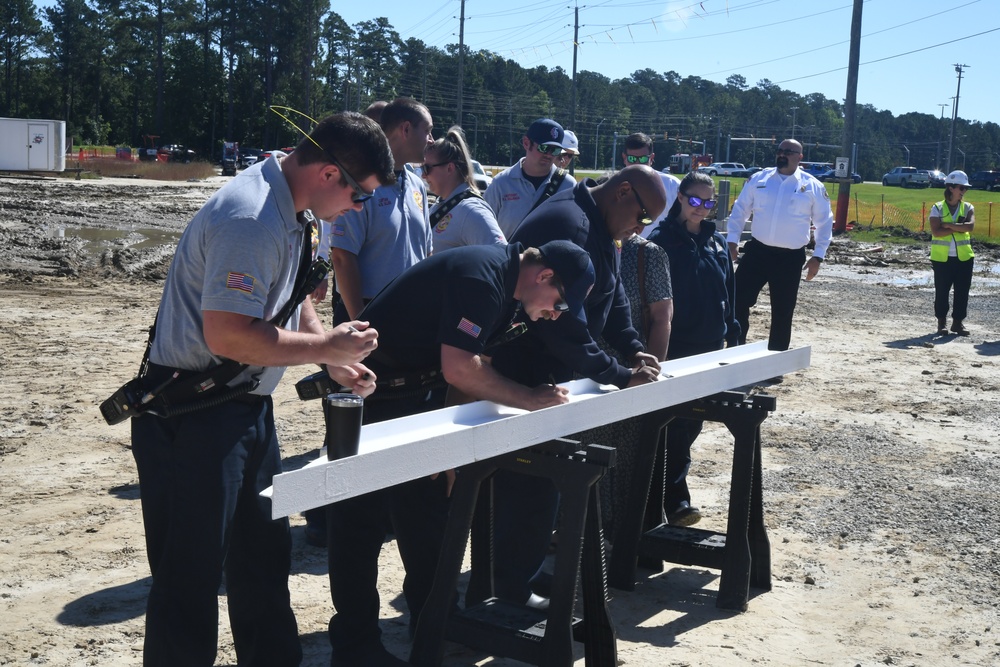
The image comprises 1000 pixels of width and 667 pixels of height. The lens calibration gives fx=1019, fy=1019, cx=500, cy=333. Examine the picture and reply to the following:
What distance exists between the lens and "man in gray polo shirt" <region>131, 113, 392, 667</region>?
2.90m

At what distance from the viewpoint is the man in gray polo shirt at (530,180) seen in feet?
21.6

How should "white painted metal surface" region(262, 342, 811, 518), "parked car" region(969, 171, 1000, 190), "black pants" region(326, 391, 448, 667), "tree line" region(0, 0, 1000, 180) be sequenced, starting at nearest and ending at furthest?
"white painted metal surface" region(262, 342, 811, 518), "black pants" region(326, 391, 448, 667), "parked car" region(969, 171, 1000, 190), "tree line" region(0, 0, 1000, 180)

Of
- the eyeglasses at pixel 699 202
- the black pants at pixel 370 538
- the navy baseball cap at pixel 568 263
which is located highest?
the eyeglasses at pixel 699 202

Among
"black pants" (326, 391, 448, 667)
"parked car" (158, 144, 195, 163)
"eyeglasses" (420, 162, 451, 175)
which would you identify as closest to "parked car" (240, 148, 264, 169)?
"parked car" (158, 144, 195, 163)

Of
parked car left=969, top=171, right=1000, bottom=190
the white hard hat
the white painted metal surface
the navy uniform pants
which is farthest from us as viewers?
parked car left=969, top=171, right=1000, bottom=190

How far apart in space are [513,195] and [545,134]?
0.45 metres

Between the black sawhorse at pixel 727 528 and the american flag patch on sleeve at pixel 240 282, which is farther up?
the american flag patch on sleeve at pixel 240 282

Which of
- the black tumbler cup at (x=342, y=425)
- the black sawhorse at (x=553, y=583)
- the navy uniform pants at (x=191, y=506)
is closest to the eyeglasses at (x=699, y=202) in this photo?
the black sawhorse at (x=553, y=583)

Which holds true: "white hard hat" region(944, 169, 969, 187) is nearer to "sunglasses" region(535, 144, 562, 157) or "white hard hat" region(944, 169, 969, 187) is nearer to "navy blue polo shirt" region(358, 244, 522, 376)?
"sunglasses" region(535, 144, 562, 157)

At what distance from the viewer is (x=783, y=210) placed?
9344mm

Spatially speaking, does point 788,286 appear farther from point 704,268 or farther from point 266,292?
point 266,292

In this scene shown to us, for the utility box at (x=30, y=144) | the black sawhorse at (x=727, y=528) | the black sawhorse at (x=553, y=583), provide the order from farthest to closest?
the utility box at (x=30, y=144), the black sawhorse at (x=727, y=528), the black sawhorse at (x=553, y=583)

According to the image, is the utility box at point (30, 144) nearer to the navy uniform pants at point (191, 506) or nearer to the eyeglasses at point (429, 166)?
the eyeglasses at point (429, 166)

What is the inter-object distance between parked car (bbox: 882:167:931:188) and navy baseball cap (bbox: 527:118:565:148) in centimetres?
7478
